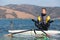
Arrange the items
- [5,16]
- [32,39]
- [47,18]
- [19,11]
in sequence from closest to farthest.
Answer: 1. [47,18]
2. [32,39]
3. [5,16]
4. [19,11]

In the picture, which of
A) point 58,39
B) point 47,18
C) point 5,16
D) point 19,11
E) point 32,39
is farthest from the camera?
point 19,11

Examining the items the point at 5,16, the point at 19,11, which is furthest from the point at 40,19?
the point at 19,11

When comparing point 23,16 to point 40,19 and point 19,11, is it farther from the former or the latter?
point 40,19

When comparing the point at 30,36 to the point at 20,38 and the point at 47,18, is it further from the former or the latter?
the point at 47,18

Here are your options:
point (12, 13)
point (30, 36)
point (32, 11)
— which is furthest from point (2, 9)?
point (30, 36)

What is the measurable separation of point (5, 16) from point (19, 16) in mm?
9778

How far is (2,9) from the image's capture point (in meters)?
178

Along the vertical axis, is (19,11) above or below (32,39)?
below

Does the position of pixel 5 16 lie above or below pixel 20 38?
below

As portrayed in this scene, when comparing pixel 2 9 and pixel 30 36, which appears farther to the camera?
pixel 2 9

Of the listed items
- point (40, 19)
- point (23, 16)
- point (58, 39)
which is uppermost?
point (40, 19)

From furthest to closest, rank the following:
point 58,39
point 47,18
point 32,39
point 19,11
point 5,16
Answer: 1. point 19,11
2. point 5,16
3. point 58,39
4. point 32,39
5. point 47,18

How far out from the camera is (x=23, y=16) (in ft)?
573

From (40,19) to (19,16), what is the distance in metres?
155
